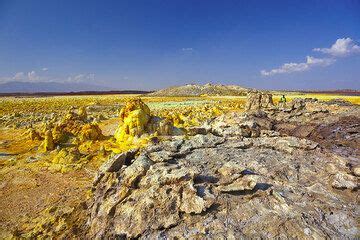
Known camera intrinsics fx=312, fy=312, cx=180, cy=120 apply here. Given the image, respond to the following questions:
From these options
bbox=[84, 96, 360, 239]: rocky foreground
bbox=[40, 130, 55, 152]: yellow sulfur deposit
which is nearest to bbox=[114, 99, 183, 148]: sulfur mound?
bbox=[40, 130, 55, 152]: yellow sulfur deposit

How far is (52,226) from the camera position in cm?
735

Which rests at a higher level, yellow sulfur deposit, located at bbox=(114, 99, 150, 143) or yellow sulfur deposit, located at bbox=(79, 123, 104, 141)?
yellow sulfur deposit, located at bbox=(114, 99, 150, 143)

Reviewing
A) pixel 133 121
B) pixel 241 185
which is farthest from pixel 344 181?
pixel 133 121

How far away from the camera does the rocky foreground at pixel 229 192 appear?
5809mm

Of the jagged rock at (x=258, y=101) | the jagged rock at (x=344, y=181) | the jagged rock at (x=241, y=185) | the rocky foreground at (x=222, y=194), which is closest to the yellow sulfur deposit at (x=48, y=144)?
the rocky foreground at (x=222, y=194)

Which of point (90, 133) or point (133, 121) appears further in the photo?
point (90, 133)

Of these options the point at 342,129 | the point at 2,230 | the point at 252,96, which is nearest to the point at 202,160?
the point at 2,230

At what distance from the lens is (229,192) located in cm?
666

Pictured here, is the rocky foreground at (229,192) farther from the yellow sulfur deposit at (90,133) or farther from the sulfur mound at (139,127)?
the yellow sulfur deposit at (90,133)

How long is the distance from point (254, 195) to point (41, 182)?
7364 mm

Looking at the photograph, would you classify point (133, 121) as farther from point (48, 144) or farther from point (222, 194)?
point (222, 194)

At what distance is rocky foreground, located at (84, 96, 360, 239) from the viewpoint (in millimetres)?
5809

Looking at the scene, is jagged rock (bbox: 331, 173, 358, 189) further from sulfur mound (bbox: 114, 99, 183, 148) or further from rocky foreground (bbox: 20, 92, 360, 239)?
sulfur mound (bbox: 114, 99, 183, 148)

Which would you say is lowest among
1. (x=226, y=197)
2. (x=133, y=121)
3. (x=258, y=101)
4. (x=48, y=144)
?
(x=48, y=144)
